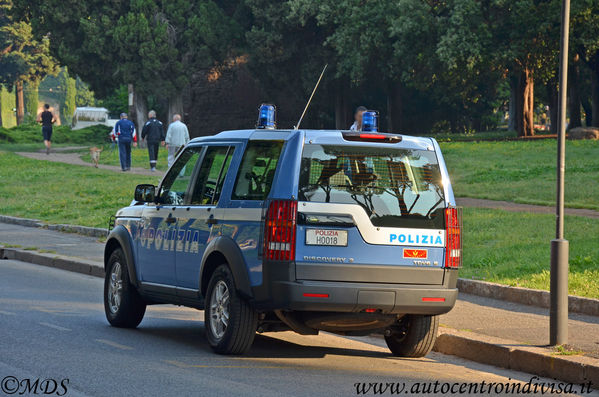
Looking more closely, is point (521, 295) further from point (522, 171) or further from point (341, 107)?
point (341, 107)

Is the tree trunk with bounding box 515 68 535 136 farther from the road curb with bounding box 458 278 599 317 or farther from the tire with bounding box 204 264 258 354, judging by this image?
the tire with bounding box 204 264 258 354

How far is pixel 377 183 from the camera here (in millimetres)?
8781

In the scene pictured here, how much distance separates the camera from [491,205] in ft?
75.3

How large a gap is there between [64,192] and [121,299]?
758 inches

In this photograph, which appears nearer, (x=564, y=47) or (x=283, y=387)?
(x=283, y=387)

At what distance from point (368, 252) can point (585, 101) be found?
60724 mm

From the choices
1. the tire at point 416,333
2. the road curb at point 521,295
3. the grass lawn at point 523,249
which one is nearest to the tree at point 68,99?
the grass lawn at point 523,249

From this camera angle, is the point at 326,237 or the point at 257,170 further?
the point at 257,170

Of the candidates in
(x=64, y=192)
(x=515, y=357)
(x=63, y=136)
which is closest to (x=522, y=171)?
(x=64, y=192)

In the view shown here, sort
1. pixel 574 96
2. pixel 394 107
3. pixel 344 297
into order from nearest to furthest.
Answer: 1. pixel 344 297
2. pixel 574 96
3. pixel 394 107

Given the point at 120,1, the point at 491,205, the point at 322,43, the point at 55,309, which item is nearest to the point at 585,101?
the point at 322,43

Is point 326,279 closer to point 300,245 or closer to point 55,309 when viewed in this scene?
point 300,245

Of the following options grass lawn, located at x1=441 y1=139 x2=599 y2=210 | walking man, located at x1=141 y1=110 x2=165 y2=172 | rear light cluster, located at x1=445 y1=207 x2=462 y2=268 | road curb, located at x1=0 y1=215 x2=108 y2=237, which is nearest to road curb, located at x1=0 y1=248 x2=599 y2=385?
rear light cluster, located at x1=445 y1=207 x2=462 y2=268

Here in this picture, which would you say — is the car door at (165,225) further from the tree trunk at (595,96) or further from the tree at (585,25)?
A: the tree trunk at (595,96)
